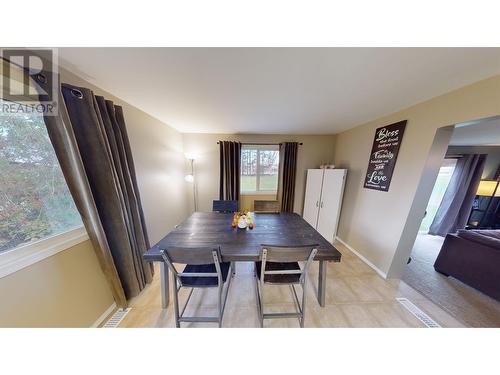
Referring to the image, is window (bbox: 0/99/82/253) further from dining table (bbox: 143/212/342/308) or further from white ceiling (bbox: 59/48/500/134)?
dining table (bbox: 143/212/342/308)

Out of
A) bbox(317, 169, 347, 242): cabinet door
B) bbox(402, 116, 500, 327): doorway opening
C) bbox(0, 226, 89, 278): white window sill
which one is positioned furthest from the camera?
bbox(317, 169, 347, 242): cabinet door

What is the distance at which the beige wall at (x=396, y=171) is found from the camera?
1.31 meters

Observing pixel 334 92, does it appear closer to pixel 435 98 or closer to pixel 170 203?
pixel 435 98

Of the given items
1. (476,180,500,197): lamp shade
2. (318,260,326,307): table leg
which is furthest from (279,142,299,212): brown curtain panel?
(476,180,500,197): lamp shade

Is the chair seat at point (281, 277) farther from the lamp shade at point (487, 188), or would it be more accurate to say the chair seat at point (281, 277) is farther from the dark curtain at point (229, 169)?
the lamp shade at point (487, 188)

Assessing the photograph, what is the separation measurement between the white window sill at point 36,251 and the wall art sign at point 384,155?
3.49 meters

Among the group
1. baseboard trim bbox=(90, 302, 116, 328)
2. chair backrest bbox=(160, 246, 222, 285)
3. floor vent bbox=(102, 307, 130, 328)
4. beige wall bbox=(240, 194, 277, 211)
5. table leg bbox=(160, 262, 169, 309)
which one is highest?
chair backrest bbox=(160, 246, 222, 285)

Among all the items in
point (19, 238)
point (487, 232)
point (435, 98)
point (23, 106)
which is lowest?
point (487, 232)

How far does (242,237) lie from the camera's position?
1.55 m

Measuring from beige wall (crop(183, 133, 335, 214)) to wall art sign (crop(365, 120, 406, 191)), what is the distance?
1.08 meters

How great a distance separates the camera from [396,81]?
129cm

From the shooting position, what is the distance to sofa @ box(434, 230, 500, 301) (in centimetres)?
166

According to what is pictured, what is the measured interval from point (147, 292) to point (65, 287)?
29.6 inches

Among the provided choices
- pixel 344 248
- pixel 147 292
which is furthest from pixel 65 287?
pixel 344 248
